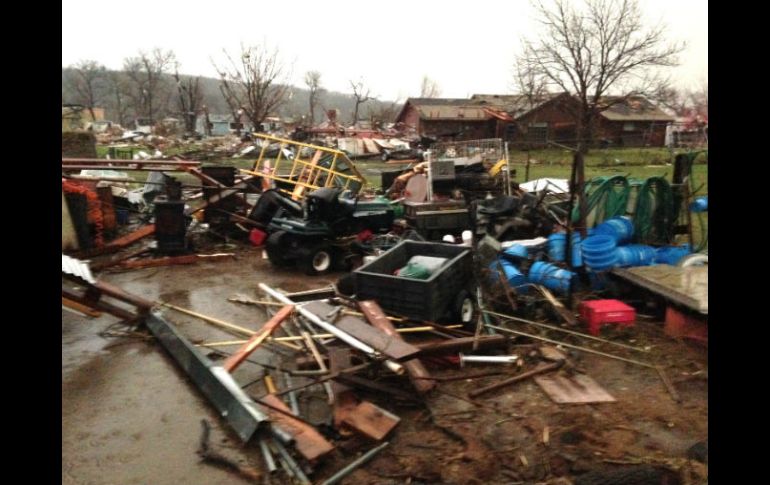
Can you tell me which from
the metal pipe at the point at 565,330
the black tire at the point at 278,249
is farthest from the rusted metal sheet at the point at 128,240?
the metal pipe at the point at 565,330

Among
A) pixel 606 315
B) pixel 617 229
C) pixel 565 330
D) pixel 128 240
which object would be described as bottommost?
pixel 565 330

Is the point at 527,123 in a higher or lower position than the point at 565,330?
higher

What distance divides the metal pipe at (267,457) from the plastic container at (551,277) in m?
4.30

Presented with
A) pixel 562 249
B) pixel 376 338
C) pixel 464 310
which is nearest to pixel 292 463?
pixel 376 338

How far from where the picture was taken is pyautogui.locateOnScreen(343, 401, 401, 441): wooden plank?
3.68 metres

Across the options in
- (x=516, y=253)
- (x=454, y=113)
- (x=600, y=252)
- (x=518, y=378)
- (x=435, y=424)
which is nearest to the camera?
(x=435, y=424)

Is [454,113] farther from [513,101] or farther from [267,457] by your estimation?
[267,457]

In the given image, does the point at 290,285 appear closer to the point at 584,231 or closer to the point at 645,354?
the point at 584,231

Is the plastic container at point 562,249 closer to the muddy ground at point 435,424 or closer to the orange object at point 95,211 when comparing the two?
the muddy ground at point 435,424

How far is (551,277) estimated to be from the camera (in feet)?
22.0

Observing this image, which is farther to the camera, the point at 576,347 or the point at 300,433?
the point at 576,347

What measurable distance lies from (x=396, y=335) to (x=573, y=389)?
1.60 metres

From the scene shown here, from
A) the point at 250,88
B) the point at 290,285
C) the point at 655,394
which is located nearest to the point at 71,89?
the point at 250,88
